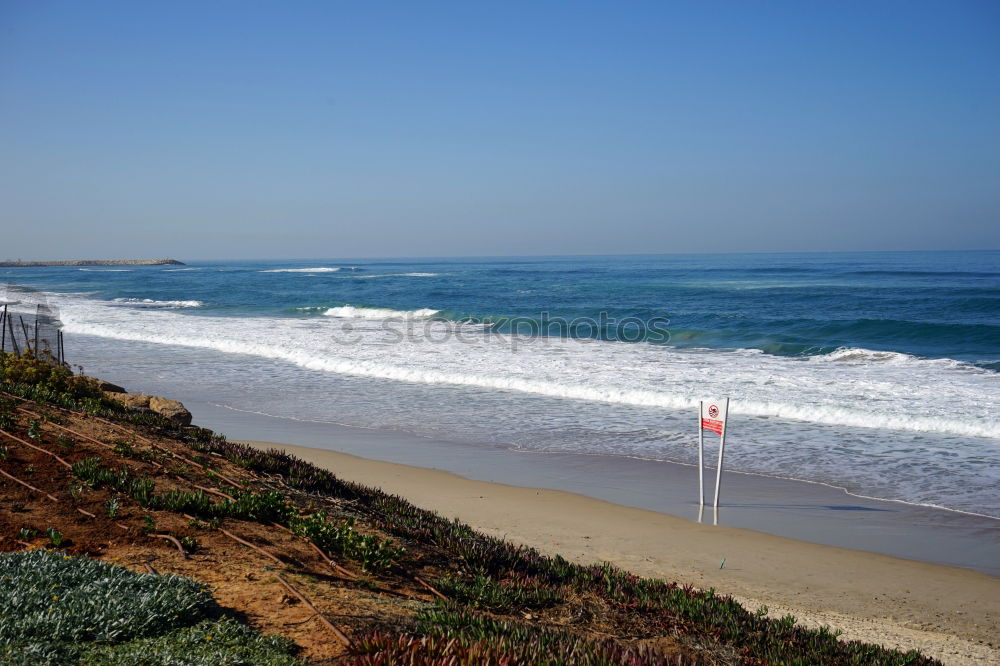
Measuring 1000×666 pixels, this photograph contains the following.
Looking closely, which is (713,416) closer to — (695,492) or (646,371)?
(695,492)

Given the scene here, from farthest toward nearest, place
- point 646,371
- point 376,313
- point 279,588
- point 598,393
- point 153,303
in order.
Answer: point 153,303 → point 376,313 → point 646,371 → point 598,393 → point 279,588

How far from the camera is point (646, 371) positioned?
19297 millimetres

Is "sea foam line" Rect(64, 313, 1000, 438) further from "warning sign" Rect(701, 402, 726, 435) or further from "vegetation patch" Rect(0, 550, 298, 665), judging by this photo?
"vegetation patch" Rect(0, 550, 298, 665)

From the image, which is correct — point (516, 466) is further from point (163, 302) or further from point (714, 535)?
point (163, 302)

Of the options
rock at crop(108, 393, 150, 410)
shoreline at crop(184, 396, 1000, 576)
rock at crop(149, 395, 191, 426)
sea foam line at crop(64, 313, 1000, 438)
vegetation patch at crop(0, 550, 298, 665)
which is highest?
vegetation patch at crop(0, 550, 298, 665)

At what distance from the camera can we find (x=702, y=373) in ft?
62.7

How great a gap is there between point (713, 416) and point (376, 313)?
1344 inches

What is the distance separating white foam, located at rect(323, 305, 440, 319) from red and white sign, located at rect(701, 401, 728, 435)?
101 feet

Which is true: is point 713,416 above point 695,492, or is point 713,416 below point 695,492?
above

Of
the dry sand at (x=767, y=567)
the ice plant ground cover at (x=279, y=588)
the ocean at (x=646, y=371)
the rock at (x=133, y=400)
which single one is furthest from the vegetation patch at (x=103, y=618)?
the ocean at (x=646, y=371)

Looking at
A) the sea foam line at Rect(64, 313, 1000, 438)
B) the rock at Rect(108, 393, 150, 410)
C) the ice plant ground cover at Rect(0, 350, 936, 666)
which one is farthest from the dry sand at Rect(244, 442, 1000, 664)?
the sea foam line at Rect(64, 313, 1000, 438)

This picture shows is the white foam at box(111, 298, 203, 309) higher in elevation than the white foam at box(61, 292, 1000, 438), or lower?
higher

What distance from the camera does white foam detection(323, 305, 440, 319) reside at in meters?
40.2

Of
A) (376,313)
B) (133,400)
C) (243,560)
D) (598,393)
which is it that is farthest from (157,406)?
(376,313)
